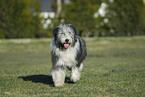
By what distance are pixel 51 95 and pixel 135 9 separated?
29.8 metres

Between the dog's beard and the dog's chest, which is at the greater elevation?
the dog's beard

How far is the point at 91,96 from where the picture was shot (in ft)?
19.3

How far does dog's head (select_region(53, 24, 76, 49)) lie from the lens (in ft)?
22.1

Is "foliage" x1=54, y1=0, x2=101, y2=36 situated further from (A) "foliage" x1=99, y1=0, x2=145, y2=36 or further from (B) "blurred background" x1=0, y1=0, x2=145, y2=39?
(A) "foliage" x1=99, y1=0, x2=145, y2=36

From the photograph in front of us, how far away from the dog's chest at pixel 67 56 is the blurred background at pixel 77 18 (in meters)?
19.7

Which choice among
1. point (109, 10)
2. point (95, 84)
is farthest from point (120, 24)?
point (95, 84)

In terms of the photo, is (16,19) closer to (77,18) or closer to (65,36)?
(77,18)

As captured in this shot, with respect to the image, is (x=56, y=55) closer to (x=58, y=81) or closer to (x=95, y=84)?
(x=58, y=81)

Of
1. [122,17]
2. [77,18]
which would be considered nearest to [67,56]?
[77,18]

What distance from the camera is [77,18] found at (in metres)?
30.6

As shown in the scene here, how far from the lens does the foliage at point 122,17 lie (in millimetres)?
33531

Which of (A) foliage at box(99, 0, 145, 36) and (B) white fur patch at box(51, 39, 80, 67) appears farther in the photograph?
(A) foliage at box(99, 0, 145, 36)

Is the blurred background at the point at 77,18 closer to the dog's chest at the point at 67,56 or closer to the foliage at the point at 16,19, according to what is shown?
the foliage at the point at 16,19

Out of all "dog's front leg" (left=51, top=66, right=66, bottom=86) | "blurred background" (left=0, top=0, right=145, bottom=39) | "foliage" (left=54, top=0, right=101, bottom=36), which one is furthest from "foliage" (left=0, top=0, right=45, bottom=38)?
"dog's front leg" (left=51, top=66, right=66, bottom=86)
